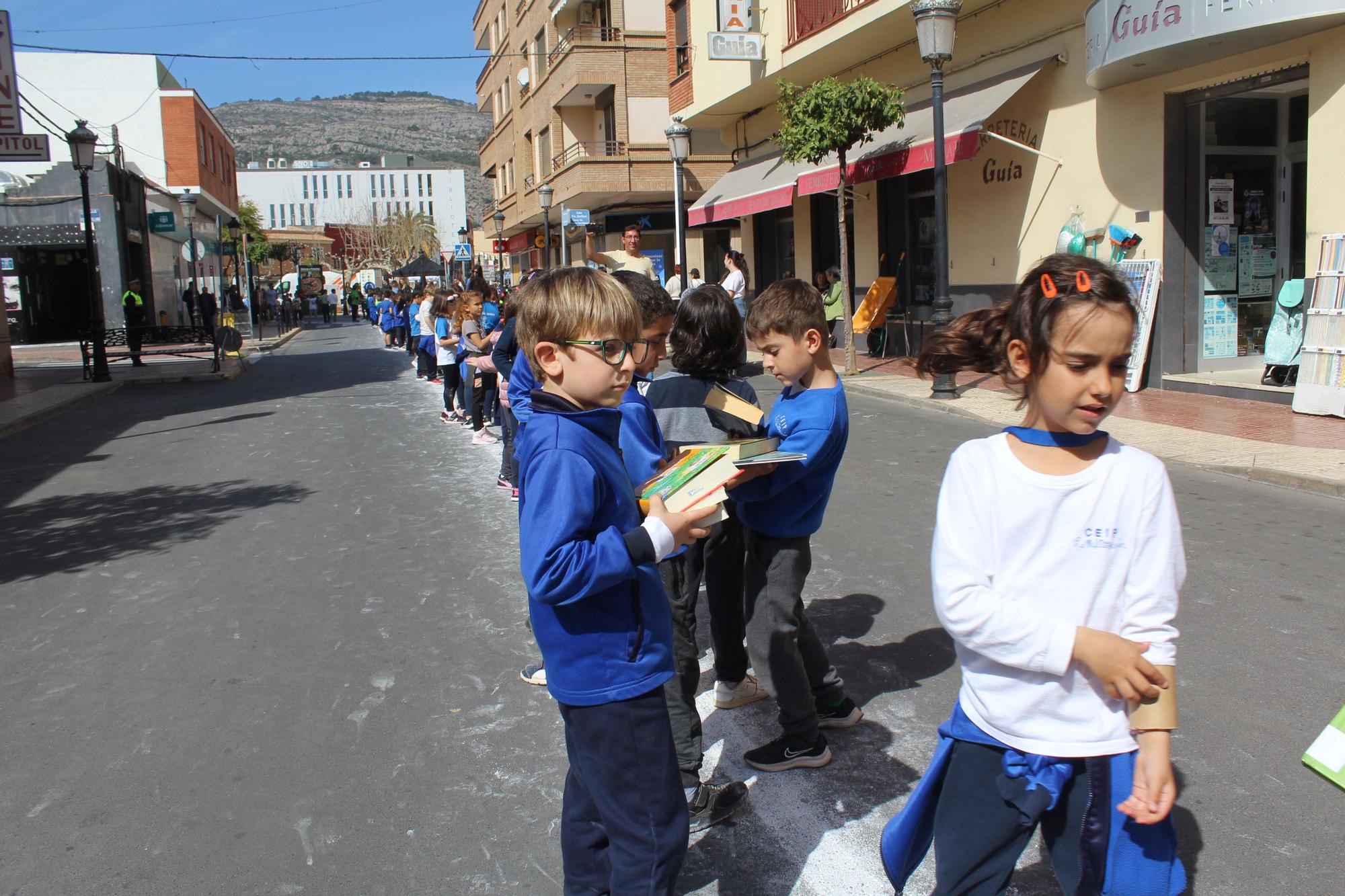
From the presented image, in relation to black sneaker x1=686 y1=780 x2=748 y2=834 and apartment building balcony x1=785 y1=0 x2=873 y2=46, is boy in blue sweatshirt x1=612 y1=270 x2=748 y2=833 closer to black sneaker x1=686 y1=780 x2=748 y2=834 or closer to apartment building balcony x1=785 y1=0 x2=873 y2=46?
black sneaker x1=686 y1=780 x2=748 y2=834

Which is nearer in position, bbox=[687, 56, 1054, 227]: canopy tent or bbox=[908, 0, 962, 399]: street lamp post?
bbox=[908, 0, 962, 399]: street lamp post

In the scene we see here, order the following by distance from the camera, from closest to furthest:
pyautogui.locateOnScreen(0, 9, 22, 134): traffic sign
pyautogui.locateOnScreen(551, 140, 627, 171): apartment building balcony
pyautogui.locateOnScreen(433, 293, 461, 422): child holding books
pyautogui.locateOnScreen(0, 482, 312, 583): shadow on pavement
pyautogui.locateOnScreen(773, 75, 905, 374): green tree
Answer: pyautogui.locateOnScreen(0, 482, 312, 583): shadow on pavement < pyautogui.locateOnScreen(433, 293, 461, 422): child holding books < pyautogui.locateOnScreen(773, 75, 905, 374): green tree < pyautogui.locateOnScreen(0, 9, 22, 134): traffic sign < pyautogui.locateOnScreen(551, 140, 627, 171): apartment building balcony

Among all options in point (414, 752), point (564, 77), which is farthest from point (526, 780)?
point (564, 77)

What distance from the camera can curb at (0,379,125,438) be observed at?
12617mm

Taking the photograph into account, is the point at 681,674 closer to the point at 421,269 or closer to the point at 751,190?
the point at 751,190

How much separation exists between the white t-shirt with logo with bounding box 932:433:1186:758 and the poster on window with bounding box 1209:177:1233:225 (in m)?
12.0

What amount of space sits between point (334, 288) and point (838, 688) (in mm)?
72325

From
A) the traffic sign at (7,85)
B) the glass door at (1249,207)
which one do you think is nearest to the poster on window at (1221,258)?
the glass door at (1249,207)

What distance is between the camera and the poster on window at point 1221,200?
40.1 feet

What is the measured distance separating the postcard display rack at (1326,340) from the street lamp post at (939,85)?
3.59 metres

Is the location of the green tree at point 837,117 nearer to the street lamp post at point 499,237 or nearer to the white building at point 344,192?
the street lamp post at point 499,237

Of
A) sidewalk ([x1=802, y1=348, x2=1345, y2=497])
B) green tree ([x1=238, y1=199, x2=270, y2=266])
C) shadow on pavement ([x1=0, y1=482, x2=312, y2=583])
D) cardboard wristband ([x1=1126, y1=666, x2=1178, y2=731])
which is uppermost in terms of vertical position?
green tree ([x1=238, y1=199, x2=270, y2=266])

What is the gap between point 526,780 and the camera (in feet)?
11.5

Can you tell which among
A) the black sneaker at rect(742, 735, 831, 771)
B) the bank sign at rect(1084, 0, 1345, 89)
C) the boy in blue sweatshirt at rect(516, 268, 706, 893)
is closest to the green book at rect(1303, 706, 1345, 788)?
the boy in blue sweatshirt at rect(516, 268, 706, 893)
